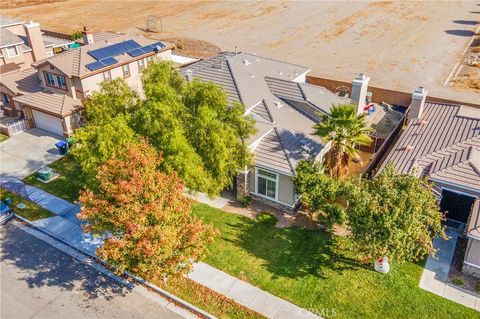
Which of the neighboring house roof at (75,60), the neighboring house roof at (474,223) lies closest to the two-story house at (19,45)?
the neighboring house roof at (75,60)

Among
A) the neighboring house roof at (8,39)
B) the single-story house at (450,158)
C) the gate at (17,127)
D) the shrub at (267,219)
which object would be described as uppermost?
the neighboring house roof at (8,39)

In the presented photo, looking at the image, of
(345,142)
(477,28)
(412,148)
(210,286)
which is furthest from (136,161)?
(477,28)

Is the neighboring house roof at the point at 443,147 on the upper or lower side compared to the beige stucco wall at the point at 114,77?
lower

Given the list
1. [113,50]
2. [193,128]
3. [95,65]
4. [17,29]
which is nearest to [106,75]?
[95,65]

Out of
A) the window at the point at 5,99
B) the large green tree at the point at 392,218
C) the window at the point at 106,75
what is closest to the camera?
the large green tree at the point at 392,218

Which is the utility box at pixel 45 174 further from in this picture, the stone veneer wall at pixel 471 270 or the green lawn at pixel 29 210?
the stone veneer wall at pixel 471 270

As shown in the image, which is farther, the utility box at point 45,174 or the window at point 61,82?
the window at point 61,82

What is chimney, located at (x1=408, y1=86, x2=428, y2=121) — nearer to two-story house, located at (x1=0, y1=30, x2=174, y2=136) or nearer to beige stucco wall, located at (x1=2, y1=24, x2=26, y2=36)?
two-story house, located at (x1=0, y1=30, x2=174, y2=136)

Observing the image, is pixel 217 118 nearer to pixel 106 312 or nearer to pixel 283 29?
pixel 106 312
